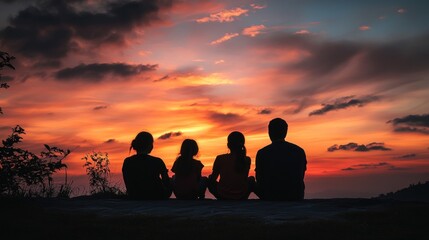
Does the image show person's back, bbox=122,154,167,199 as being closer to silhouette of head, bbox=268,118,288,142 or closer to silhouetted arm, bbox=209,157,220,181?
silhouetted arm, bbox=209,157,220,181

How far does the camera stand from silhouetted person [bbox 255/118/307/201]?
398 inches

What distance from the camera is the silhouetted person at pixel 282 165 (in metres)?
10.1

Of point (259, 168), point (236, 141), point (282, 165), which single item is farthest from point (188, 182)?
point (282, 165)

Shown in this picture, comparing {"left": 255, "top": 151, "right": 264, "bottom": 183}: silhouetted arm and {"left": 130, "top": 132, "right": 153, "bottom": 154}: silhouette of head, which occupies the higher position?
{"left": 130, "top": 132, "right": 153, "bottom": 154}: silhouette of head

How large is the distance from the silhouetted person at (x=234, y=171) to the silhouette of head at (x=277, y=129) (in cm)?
67

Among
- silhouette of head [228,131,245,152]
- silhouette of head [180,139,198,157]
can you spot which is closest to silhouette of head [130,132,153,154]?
silhouette of head [180,139,198,157]

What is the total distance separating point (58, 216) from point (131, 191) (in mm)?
3177

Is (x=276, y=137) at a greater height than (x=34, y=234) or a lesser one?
greater

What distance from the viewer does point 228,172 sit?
1063 cm

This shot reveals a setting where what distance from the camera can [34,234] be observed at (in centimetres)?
656

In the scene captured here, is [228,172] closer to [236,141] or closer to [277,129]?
[236,141]

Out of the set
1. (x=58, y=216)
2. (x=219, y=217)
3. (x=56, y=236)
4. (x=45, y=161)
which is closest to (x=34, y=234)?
(x=56, y=236)

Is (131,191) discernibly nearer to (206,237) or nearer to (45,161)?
(45,161)

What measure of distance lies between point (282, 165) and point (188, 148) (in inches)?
85.3
